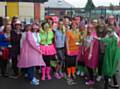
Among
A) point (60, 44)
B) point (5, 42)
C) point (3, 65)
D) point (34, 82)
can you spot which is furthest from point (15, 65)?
point (60, 44)

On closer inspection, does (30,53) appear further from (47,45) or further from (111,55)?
(111,55)

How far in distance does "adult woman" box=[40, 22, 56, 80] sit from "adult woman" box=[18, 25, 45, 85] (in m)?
0.25

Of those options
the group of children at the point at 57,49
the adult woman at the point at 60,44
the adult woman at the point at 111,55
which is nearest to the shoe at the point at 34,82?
the group of children at the point at 57,49

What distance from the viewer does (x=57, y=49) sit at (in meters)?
12.2

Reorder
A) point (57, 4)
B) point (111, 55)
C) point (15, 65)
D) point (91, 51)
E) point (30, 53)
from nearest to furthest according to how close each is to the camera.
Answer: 1. point (111, 55)
2. point (91, 51)
3. point (30, 53)
4. point (15, 65)
5. point (57, 4)

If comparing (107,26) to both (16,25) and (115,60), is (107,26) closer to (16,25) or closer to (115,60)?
(115,60)

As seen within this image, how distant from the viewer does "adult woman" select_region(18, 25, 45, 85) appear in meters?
11.4

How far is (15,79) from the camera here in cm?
1203

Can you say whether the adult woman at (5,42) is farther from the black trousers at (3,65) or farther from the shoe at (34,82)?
the shoe at (34,82)

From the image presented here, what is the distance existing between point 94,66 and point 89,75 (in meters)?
0.40

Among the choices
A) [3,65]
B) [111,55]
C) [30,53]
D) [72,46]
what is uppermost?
[111,55]

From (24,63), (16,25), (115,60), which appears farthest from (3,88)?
(115,60)

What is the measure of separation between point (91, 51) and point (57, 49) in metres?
1.36

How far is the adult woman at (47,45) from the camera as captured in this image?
1173cm
